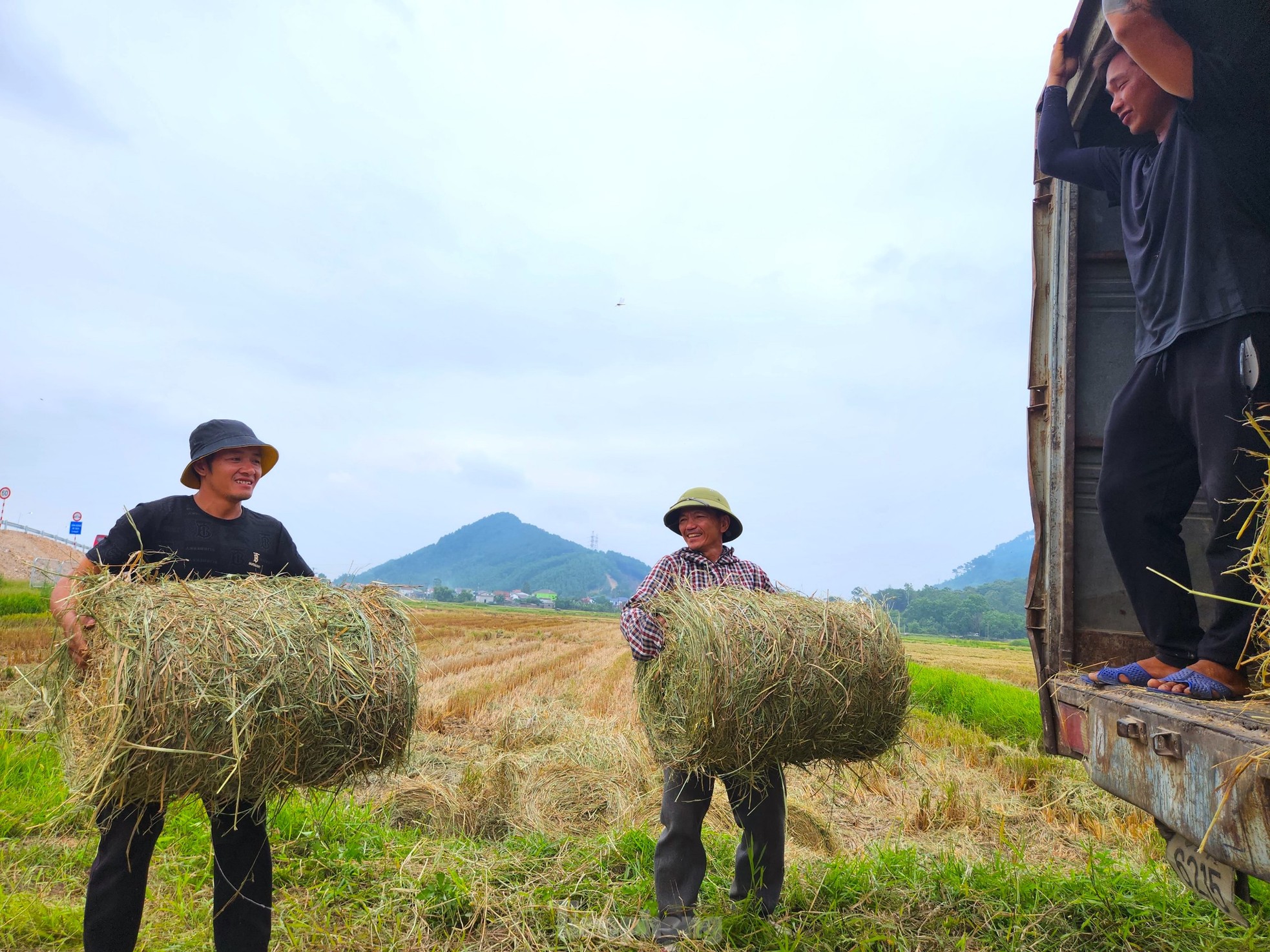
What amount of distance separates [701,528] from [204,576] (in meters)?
2.36

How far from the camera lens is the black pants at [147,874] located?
2.87 meters

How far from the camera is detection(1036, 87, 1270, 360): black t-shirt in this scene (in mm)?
2369

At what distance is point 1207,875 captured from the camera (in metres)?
2.03

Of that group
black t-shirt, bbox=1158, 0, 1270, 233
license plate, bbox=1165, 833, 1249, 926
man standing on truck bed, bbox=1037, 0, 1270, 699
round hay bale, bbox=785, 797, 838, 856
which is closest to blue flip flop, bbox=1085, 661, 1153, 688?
man standing on truck bed, bbox=1037, 0, 1270, 699

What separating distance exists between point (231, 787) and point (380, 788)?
142 inches

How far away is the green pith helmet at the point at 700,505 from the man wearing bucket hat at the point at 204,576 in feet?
6.23

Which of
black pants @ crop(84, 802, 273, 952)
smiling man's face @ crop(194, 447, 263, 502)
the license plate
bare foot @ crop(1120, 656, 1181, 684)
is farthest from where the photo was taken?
smiling man's face @ crop(194, 447, 263, 502)

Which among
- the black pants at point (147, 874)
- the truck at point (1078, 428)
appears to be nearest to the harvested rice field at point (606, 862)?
the black pants at point (147, 874)

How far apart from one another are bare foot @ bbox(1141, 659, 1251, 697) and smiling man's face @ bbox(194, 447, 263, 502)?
360cm

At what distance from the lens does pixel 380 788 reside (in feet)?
19.8

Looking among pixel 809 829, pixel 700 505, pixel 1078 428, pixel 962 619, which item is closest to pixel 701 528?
pixel 700 505

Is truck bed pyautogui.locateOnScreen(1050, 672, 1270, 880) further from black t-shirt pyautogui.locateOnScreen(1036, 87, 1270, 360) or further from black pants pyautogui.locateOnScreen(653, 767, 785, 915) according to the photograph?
black pants pyautogui.locateOnScreen(653, 767, 785, 915)

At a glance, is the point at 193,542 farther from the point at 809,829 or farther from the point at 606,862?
the point at 809,829

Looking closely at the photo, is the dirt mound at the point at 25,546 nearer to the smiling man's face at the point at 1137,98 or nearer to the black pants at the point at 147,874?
the black pants at the point at 147,874
